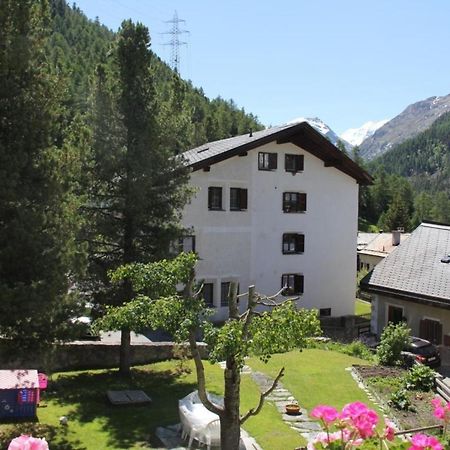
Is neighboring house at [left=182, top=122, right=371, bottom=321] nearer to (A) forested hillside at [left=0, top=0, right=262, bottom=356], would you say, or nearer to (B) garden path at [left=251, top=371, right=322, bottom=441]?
(A) forested hillside at [left=0, top=0, right=262, bottom=356]

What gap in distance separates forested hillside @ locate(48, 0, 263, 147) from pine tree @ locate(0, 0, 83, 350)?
1281 mm

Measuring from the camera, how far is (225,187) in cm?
3194

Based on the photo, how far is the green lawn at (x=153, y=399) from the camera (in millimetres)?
14742

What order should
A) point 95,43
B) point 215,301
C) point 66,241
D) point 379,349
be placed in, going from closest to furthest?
point 66,241
point 379,349
point 215,301
point 95,43

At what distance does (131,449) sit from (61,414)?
370 cm

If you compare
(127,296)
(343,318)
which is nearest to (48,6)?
(127,296)

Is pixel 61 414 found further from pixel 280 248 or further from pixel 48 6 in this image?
pixel 280 248

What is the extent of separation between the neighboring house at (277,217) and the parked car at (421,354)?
9.75 metres

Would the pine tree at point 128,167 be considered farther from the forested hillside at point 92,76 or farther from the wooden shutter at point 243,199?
the wooden shutter at point 243,199

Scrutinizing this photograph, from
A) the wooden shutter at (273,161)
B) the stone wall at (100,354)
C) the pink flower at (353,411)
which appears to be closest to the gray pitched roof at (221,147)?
the wooden shutter at (273,161)

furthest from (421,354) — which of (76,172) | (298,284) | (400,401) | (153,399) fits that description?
(76,172)

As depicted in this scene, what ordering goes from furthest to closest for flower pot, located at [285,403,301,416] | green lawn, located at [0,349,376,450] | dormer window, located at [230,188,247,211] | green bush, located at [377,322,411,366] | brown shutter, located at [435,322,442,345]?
1. dormer window, located at [230,188,247,211]
2. brown shutter, located at [435,322,442,345]
3. green bush, located at [377,322,411,366]
4. flower pot, located at [285,403,301,416]
5. green lawn, located at [0,349,376,450]

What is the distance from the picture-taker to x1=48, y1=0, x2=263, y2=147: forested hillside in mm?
21109

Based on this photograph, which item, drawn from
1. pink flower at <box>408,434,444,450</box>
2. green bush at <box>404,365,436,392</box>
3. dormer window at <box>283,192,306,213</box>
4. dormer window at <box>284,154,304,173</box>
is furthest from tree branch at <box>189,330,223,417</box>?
dormer window at <box>284,154,304,173</box>
